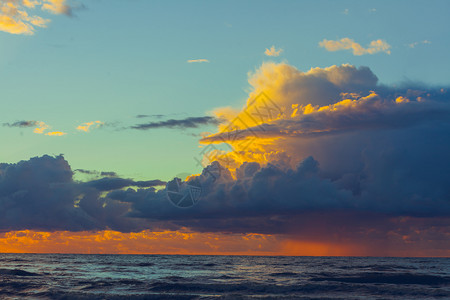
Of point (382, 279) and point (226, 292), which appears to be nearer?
point (226, 292)

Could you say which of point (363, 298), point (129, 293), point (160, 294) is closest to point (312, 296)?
point (363, 298)

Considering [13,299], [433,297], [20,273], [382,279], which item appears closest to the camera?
[13,299]

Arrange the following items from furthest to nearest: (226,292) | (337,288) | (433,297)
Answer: (337,288)
(226,292)
(433,297)

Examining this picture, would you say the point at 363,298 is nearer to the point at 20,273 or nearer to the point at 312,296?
the point at 312,296

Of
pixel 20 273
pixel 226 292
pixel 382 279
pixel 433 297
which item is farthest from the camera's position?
pixel 20 273

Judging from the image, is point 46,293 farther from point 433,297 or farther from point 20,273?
point 433,297

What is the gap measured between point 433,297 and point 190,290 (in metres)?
35.5

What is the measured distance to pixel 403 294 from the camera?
61.6 metres

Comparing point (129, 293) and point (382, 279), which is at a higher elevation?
point (129, 293)

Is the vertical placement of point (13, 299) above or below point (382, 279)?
above

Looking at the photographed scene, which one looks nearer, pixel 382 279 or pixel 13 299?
pixel 13 299

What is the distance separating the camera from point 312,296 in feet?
189

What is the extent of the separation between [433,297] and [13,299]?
5717 centimetres

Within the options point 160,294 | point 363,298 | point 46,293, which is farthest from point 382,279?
point 46,293
